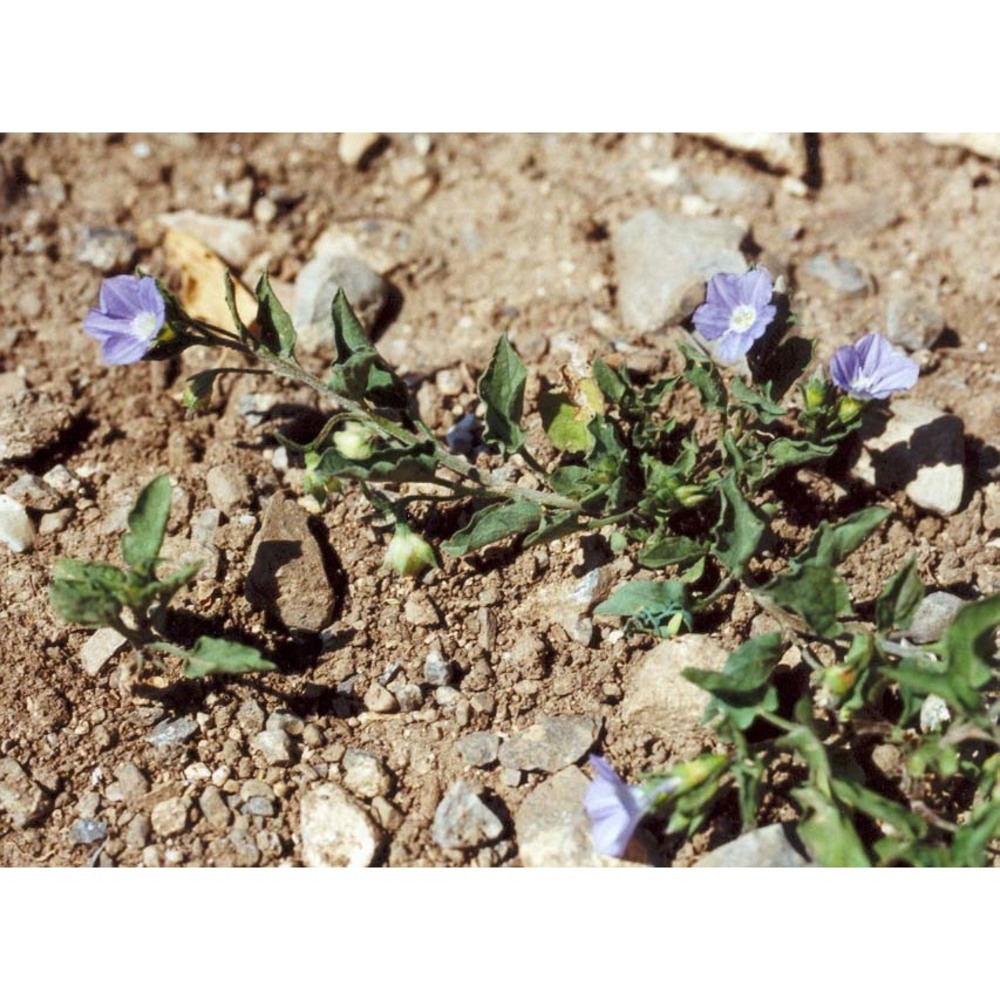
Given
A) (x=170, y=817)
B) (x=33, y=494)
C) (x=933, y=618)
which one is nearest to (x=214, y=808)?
(x=170, y=817)

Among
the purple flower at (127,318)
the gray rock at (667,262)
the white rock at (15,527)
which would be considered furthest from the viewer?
the gray rock at (667,262)

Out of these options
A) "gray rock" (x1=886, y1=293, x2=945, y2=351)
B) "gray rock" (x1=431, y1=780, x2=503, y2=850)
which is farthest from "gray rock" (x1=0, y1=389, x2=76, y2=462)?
"gray rock" (x1=886, y1=293, x2=945, y2=351)

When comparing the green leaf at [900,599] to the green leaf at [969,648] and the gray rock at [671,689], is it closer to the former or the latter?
the green leaf at [969,648]

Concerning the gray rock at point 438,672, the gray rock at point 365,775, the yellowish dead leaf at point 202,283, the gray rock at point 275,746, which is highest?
the yellowish dead leaf at point 202,283

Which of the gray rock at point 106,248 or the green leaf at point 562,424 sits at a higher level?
the gray rock at point 106,248

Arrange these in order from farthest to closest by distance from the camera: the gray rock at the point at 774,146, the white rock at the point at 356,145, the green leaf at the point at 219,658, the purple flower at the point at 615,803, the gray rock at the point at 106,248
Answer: the white rock at the point at 356,145 < the gray rock at the point at 774,146 < the gray rock at the point at 106,248 < the green leaf at the point at 219,658 < the purple flower at the point at 615,803

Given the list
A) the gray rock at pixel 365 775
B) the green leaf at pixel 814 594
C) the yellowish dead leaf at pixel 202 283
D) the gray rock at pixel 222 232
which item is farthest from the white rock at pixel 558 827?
→ the gray rock at pixel 222 232

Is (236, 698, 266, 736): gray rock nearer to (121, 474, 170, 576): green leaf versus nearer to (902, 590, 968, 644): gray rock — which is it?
(121, 474, 170, 576): green leaf
